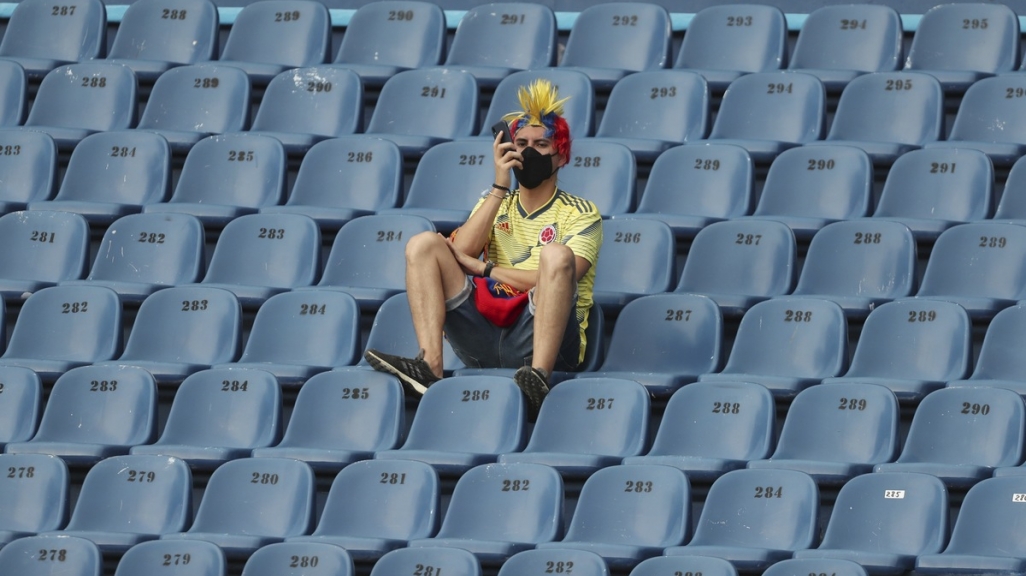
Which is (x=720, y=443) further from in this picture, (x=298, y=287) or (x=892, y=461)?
(x=298, y=287)

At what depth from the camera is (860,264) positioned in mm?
5328

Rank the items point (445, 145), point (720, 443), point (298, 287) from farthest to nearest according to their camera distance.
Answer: point (445, 145) → point (298, 287) → point (720, 443)

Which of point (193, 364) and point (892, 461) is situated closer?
point (892, 461)

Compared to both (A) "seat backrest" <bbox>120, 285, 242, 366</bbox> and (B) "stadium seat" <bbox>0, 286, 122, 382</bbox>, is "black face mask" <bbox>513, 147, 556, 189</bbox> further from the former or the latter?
(B) "stadium seat" <bbox>0, 286, 122, 382</bbox>

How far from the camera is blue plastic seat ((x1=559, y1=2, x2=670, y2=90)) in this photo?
6.47 metres

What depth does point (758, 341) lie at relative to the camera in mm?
5109

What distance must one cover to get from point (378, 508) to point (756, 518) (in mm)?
917

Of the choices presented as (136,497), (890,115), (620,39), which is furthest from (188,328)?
(890,115)

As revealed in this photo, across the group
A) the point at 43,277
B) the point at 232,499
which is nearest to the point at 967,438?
the point at 232,499

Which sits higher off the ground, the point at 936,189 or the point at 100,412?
the point at 936,189

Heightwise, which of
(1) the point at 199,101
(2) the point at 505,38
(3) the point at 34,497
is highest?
(2) the point at 505,38

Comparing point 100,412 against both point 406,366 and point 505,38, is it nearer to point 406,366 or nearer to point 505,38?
point 406,366

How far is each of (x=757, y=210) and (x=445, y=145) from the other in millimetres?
1006

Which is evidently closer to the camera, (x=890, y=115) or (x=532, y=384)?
(x=532, y=384)
